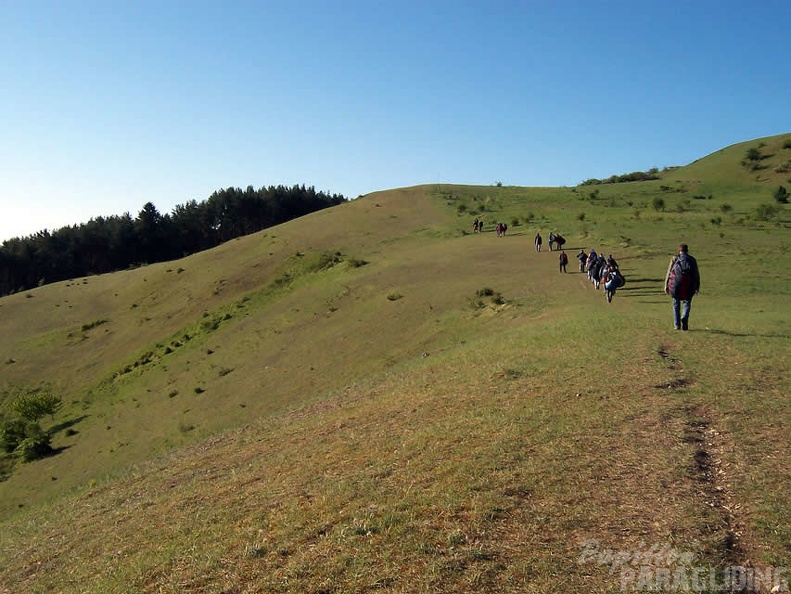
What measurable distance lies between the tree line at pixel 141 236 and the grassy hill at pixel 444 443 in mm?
59958

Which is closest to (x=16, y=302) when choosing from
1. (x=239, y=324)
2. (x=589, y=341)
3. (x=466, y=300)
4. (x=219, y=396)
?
(x=239, y=324)

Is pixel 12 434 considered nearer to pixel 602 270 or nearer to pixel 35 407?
pixel 35 407

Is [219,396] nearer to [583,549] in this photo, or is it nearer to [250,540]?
[250,540]

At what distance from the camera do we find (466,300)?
104ft

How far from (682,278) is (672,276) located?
0.88ft

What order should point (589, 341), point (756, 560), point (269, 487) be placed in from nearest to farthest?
point (756, 560) → point (269, 487) → point (589, 341)

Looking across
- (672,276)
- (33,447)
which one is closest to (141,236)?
(33,447)

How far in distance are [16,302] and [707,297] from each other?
196 ft

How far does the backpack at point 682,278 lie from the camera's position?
639 inches

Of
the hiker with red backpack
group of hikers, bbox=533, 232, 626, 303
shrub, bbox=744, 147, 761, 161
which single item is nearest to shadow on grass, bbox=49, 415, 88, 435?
the hiker with red backpack

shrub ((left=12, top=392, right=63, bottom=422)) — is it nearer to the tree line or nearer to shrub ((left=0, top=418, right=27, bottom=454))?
shrub ((left=0, top=418, right=27, bottom=454))

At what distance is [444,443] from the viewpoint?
10.3 m

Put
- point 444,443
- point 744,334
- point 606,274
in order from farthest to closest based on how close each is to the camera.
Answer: point 606,274, point 744,334, point 444,443

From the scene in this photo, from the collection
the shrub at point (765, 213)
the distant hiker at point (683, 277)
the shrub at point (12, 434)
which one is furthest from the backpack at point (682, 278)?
the shrub at point (765, 213)
